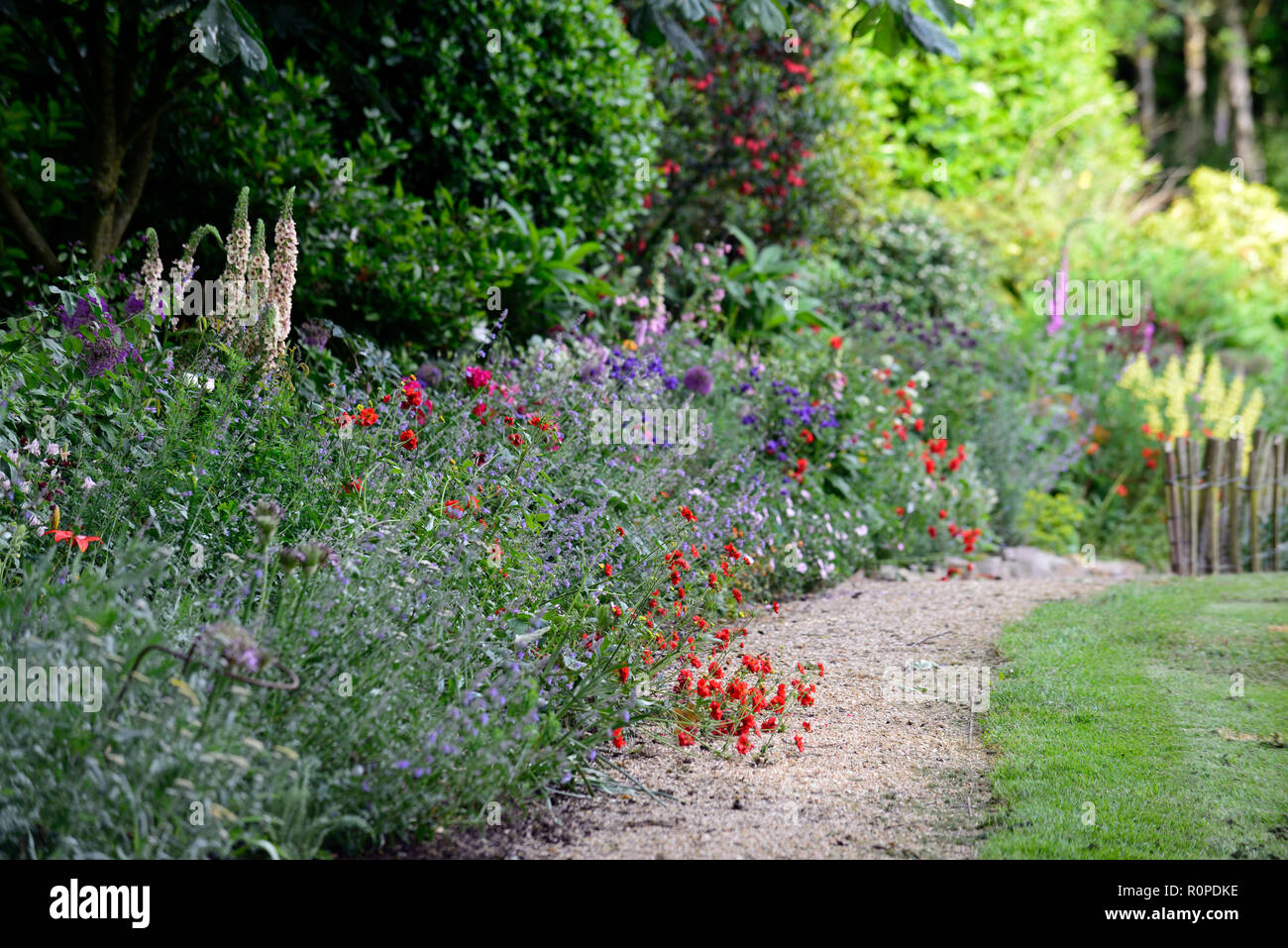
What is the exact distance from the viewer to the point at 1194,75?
20.8 m

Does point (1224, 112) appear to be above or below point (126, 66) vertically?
above

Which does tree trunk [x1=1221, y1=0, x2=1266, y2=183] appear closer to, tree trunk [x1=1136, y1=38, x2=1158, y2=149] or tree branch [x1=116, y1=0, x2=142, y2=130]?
tree trunk [x1=1136, y1=38, x2=1158, y2=149]

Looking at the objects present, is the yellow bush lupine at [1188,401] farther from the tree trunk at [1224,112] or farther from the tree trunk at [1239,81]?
the tree trunk at [1224,112]

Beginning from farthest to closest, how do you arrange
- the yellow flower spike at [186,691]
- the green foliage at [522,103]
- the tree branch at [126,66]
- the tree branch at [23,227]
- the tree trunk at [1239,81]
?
the tree trunk at [1239,81]
the green foliage at [522,103]
the tree branch at [126,66]
the tree branch at [23,227]
the yellow flower spike at [186,691]

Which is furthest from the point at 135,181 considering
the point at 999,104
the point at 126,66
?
the point at 999,104

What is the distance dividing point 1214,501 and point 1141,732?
3.82 meters

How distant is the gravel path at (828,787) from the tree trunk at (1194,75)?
19.8 m

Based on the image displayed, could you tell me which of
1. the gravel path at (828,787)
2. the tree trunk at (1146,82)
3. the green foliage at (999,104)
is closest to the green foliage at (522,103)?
the gravel path at (828,787)

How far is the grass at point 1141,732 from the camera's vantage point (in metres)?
2.88

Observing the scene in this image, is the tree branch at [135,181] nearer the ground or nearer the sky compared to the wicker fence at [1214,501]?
nearer the sky

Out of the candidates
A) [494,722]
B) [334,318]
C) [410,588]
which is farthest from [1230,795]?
[334,318]

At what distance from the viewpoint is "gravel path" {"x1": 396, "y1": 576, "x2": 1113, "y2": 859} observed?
2.77 m

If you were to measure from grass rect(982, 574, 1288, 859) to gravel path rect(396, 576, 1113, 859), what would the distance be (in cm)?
15

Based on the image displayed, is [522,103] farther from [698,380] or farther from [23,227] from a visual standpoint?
[23,227]
